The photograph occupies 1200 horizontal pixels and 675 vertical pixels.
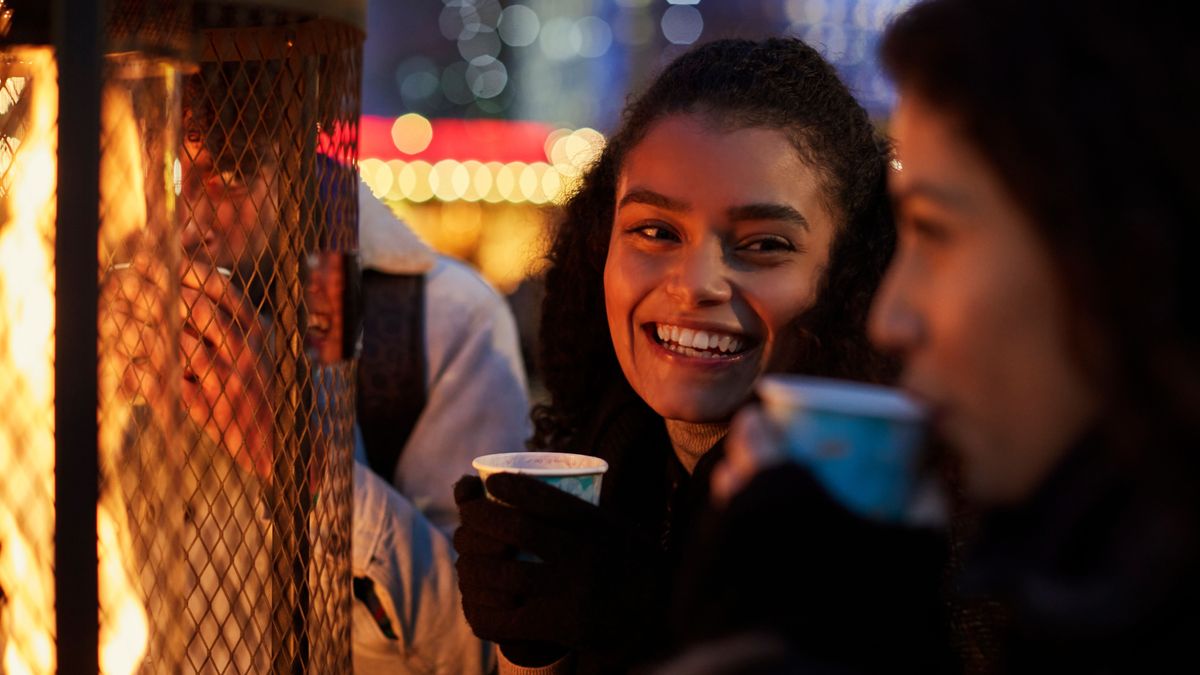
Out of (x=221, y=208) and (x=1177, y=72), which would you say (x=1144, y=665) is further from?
(x=221, y=208)

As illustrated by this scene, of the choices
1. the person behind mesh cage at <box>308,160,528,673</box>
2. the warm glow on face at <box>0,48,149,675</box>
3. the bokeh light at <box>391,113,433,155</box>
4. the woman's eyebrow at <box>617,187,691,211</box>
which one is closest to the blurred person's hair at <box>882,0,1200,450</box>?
the woman's eyebrow at <box>617,187,691,211</box>

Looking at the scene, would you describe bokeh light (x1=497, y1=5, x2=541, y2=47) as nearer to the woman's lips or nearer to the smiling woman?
the smiling woman

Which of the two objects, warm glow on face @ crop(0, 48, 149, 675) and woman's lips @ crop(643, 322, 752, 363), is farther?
woman's lips @ crop(643, 322, 752, 363)

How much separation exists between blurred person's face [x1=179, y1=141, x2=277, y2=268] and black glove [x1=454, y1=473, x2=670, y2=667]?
0.48 m

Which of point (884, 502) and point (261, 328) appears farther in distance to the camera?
point (261, 328)

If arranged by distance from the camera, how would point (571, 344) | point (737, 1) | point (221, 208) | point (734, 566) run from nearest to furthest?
1. point (734, 566)
2. point (221, 208)
3. point (571, 344)
4. point (737, 1)

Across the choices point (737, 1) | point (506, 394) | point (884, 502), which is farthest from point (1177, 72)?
point (737, 1)

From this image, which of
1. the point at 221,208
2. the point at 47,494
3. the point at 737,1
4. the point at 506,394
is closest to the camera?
the point at 47,494

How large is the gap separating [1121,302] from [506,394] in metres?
2.14

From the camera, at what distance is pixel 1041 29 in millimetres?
854

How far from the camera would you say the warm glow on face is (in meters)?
1.37

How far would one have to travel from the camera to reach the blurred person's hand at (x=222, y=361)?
1.61 m

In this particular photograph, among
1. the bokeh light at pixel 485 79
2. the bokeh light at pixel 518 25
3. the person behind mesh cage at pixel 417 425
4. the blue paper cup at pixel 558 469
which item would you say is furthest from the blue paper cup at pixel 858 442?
the bokeh light at pixel 485 79

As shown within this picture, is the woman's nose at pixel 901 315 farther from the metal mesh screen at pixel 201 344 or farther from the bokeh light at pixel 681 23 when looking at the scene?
the bokeh light at pixel 681 23
